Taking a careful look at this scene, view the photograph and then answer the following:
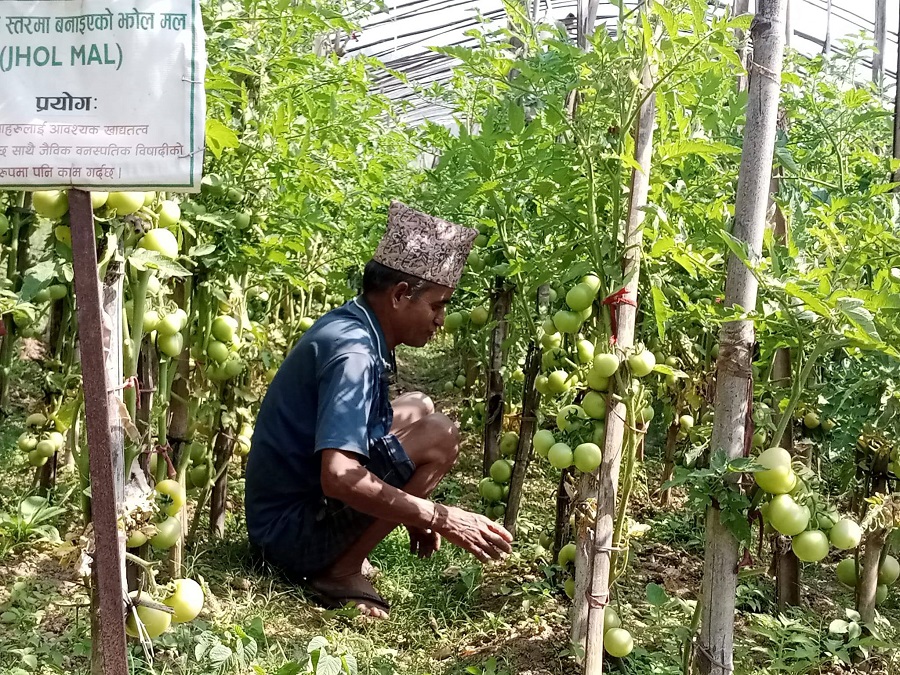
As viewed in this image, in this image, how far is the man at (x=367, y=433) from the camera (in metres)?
2.50

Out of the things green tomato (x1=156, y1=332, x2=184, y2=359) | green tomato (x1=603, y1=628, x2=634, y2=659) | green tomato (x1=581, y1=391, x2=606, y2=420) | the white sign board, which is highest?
the white sign board

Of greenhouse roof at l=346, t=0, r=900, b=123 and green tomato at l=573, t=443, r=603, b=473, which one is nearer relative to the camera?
green tomato at l=573, t=443, r=603, b=473

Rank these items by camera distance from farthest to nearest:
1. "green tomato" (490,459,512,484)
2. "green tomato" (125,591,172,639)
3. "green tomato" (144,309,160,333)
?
"green tomato" (490,459,512,484) → "green tomato" (144,309,160,333) → "green tomato" (125,591,172,639)

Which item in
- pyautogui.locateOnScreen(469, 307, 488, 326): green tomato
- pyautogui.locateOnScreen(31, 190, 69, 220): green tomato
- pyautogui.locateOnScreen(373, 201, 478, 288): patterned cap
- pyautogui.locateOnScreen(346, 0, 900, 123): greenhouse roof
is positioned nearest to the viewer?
pyautogui.locateOnScreen(31, 190, 69, 220): green tomato

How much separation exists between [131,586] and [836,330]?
1619mm

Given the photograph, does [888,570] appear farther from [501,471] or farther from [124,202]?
[124,202]

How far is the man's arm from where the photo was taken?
219 centimetres

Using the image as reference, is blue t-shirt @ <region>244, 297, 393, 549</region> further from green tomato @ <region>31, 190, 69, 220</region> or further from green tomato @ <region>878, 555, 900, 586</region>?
green tomato @ <region>878, 555, 900, 586</region>

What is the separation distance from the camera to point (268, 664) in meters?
2.03

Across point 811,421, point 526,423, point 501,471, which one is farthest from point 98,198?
point 811,421

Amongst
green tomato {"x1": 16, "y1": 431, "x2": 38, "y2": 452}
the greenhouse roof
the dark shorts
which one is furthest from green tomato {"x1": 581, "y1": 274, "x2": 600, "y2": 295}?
the greenhouse roof

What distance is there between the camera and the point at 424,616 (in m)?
2.54

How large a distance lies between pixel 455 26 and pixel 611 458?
8.52 metres

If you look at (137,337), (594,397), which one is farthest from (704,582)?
(137,337)
